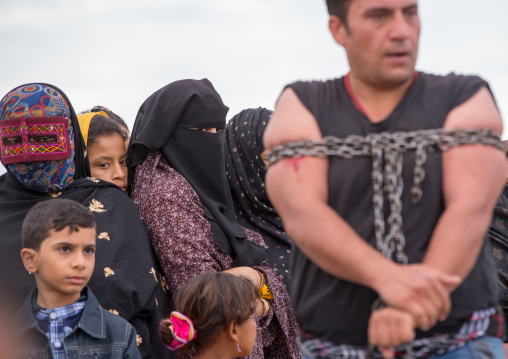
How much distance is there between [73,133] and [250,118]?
1.66 metres

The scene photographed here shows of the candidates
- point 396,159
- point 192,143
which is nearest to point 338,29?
point 396,159

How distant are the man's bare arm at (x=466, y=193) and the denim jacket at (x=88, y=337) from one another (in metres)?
2.14

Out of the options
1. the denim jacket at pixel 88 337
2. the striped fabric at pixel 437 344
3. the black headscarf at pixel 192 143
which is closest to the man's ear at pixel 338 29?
the striped fabric at pixel 437 344

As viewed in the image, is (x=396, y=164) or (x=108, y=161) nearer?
(x=396, y=164)

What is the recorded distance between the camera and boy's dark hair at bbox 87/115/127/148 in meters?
5.77

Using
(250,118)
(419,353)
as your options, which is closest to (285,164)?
(419,353)

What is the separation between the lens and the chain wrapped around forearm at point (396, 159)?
2773 mm

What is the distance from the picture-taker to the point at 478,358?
2775mm

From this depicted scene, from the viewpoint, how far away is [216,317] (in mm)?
4691

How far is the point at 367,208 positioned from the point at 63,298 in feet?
6.82

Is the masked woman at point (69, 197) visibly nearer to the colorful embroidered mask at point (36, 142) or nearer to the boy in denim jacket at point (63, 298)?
the colorful embroidered mask at point (36, 142)

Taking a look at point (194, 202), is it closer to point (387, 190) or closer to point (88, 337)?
point (88, 337)

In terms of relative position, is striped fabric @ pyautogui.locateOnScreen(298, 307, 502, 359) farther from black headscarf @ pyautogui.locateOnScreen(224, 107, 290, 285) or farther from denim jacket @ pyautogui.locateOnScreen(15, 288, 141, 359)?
black headscarf @ pyautogui.locateOnScreen(224, 107, 290, 285)

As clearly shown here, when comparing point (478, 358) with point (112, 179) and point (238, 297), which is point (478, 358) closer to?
point (238, 297)
